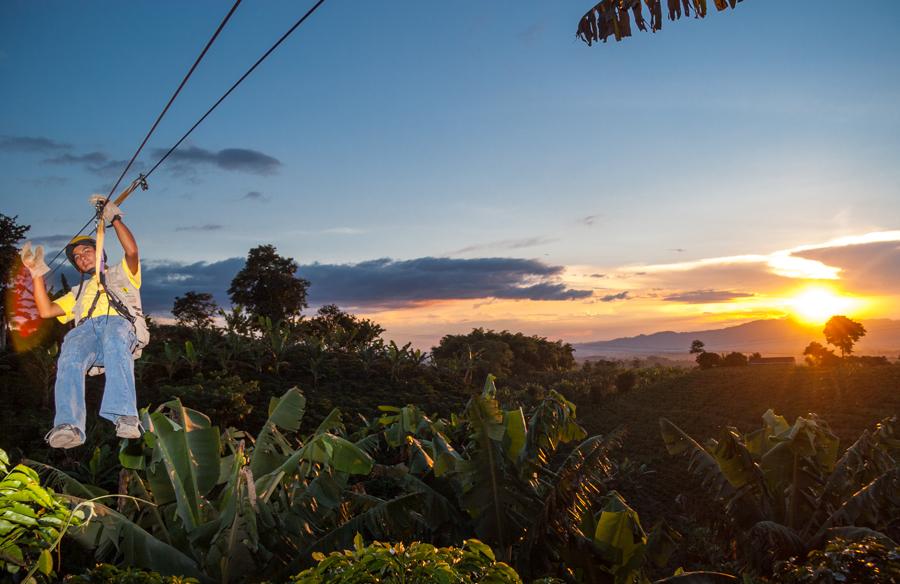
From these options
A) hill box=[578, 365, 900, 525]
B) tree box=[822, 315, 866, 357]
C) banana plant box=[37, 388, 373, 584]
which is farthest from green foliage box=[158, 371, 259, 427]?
tree box=[822, 315, 866, 357]

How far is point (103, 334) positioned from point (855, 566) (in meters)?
5.53

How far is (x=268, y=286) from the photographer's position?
129 feet

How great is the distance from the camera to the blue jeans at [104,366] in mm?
4031

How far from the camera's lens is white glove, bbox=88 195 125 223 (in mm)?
4113

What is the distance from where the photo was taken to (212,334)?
26391mm

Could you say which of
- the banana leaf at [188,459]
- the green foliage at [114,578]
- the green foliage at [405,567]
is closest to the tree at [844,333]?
the banana leaf at [188,459]

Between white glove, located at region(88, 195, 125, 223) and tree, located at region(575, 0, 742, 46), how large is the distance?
4.81 meters

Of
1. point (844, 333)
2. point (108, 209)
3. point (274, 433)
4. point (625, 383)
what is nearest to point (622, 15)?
point (108, 209)

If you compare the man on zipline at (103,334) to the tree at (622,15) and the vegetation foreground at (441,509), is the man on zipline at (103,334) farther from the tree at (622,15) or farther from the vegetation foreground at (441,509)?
the tree at (622,15)

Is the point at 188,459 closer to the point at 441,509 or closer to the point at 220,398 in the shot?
the point at 441,509

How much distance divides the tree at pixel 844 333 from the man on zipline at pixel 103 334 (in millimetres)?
41491

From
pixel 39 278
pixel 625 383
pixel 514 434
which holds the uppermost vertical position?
pixel 39 278

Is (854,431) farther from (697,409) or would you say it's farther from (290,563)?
(290,563)

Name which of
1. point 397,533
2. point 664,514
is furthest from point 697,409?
point 397,533
